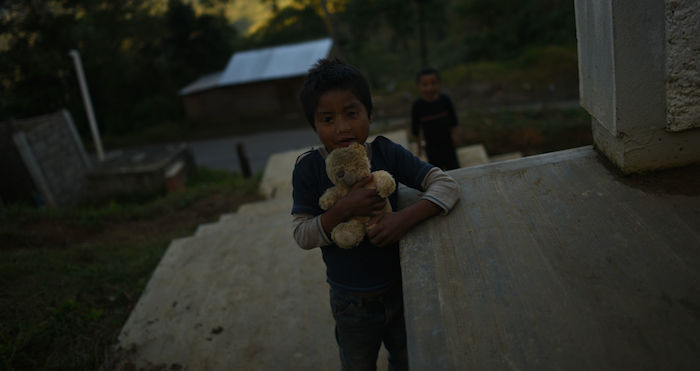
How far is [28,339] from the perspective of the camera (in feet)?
8.71

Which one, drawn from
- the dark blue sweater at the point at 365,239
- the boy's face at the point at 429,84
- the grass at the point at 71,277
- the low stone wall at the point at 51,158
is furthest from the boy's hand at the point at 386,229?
the low stone wall at the point at 51,158

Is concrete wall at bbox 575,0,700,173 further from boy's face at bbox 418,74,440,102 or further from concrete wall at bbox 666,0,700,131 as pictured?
boy's face at bbox 418,74,440,102

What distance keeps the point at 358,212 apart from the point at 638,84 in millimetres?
1050

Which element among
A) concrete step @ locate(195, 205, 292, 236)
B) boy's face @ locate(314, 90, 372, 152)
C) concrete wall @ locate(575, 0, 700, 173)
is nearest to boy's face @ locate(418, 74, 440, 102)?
concrete step @ locate(195, 205, 292, 236)

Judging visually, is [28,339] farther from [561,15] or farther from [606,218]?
[561,15]

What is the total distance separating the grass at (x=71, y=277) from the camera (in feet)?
8.73

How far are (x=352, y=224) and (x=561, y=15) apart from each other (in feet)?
76.6

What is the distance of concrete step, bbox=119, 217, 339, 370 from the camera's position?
2486 mm

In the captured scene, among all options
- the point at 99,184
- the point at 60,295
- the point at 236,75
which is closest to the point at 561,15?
the point at 236,75

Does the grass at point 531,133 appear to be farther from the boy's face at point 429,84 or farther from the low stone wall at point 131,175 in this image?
the low stone wall at point 131,175

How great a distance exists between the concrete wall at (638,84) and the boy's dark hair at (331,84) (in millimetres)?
849

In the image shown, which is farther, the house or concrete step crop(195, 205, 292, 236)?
the house

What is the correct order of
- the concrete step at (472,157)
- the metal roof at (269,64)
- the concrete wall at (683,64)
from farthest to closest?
the metal roof at (269,64) → the concrete step at (472,157) → the concrete wall at (683,64)

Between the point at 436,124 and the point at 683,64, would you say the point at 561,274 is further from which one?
the point at 436,124
